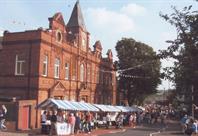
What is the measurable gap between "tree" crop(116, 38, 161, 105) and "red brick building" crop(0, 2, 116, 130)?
18175 millimetres

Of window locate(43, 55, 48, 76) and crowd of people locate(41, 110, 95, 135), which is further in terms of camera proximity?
window locate(43, 55, 48, 76)

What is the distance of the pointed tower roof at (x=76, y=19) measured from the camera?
49.3 metres

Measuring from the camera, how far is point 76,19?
49938mm

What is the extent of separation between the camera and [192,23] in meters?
8.16

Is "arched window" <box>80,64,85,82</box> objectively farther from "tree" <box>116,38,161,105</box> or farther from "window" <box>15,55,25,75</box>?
"tree" <box>116,38,161,105</box>

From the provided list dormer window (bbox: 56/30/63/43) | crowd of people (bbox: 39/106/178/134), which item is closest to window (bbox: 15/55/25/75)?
dormer window (bbox: 56/30/63/43)

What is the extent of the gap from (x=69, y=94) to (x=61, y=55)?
4408 mm

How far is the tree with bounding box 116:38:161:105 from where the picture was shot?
68250 mm

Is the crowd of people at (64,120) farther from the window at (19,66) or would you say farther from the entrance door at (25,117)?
the window at (19,66)

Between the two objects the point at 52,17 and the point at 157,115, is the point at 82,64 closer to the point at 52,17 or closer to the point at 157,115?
the point at 52,17

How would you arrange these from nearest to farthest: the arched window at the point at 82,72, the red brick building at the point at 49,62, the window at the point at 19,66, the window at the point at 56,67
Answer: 1. the red brick building at the point at 49,62
2. the window at the point at 19,66
3. the window at the point at 56,67
4. the arched window at the point at 82,72

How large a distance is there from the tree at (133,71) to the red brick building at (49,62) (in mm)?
18175

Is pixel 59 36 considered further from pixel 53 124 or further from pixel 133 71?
pixel 133 71

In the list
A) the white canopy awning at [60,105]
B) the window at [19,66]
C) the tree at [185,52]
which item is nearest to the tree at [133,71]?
the window at [19,66]
